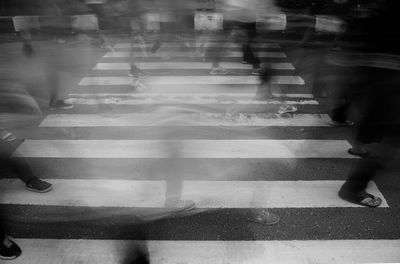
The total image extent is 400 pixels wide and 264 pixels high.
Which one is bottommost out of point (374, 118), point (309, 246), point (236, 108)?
point (309, 246)

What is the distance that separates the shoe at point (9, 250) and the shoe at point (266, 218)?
2215 mm

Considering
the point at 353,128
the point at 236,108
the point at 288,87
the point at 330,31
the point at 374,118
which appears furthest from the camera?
the point at 330,31

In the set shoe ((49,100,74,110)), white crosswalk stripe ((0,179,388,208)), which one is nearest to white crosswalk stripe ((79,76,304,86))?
shoe ((49,100,74,110))

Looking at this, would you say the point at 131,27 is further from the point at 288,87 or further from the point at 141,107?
the point at 288,87

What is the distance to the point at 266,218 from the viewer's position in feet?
11.1

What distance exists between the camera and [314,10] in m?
8.33

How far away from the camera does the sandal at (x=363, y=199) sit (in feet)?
11.5

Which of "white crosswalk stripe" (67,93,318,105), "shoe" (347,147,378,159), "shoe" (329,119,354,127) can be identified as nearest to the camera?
"shoe" (347,147,378,159)

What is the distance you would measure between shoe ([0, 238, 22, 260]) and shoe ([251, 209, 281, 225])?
222 centimetres

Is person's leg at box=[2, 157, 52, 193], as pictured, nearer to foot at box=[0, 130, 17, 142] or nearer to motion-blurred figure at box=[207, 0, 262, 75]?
foot at box=[0, 130, 17, 142]

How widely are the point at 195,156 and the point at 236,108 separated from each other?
5.55 ft

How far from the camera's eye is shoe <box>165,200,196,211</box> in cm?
347

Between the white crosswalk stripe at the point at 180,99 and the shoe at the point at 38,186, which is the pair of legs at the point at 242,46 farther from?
the shoe at the point at 38,186

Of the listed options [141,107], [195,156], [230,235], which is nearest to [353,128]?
[195,156]
